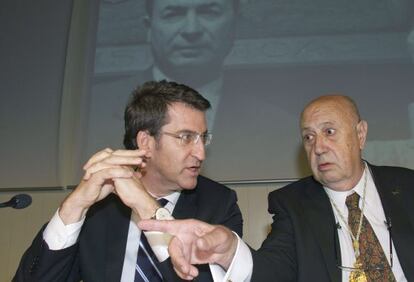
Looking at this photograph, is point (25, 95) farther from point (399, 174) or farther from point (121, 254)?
point (399, 174)

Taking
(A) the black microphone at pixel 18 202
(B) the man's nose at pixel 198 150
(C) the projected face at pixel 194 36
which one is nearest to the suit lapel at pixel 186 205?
(B) the man's nose at pixel 198 150

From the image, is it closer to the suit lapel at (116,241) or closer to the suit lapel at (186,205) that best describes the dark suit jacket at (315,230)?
the suit lapel at (186,205)

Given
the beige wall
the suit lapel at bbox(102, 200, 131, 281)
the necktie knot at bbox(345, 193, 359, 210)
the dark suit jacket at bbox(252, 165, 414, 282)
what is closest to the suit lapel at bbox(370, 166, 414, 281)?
the dark suit jacket at bbox(252, 165, 414, 282)

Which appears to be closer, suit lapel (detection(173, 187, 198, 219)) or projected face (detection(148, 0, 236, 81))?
suit lapel (detection(173, 187, 198, 219))

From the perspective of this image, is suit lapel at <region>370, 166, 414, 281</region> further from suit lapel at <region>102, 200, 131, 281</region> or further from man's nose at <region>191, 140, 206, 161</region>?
suit lapel at <region>102, 200, 131, 281</region>

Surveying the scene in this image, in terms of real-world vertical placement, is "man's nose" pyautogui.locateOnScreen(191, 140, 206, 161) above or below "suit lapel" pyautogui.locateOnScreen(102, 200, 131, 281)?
above

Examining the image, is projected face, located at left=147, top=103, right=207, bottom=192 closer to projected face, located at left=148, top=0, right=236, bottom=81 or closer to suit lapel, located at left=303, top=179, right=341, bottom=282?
suit lapel, located at left=303, top=179, right=341, bottom=282

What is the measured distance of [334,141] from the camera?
7.64 feet

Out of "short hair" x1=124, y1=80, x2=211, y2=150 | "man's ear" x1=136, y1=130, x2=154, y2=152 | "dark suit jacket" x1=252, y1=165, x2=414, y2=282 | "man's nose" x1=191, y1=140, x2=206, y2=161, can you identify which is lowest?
"dark suit jacket" x1=252, y1=165, x2=414, y2=282

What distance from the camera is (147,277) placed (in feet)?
6.66

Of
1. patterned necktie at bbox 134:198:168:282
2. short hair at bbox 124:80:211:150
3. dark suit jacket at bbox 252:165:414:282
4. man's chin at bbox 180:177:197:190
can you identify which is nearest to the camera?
patterned necktie at bbox 134:198:168:282

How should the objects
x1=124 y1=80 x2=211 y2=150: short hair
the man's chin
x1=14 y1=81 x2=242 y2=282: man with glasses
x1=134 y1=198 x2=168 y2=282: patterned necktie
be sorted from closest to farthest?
x1=14 y1=81 x2=242 y2=282: man with glasses
x1=134 y1=198 x2=168 y2=282: patterned necktie
the man's chin
x1=124 y1=80 x2=211 y2=150: short hair

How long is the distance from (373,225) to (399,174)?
0.29 meters

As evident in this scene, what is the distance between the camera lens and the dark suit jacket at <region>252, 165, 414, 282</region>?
212cm
